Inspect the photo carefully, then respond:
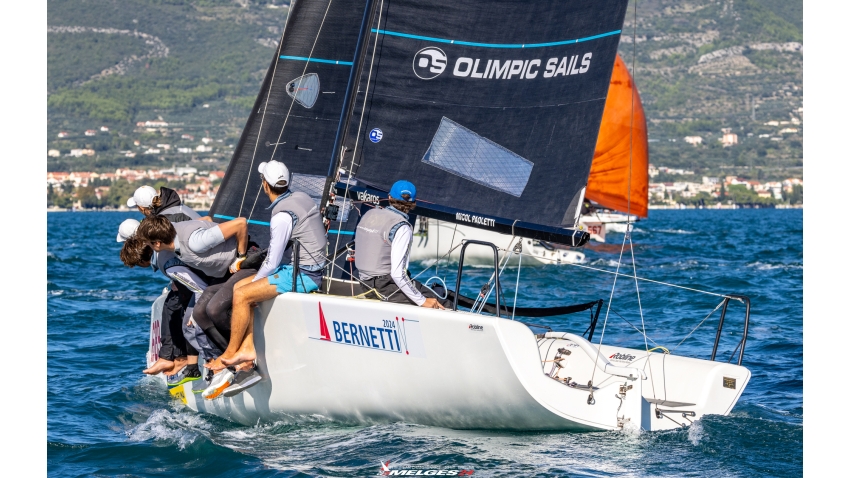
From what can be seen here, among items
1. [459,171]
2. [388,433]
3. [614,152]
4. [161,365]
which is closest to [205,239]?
[161,365]

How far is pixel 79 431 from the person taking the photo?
23.4 ft

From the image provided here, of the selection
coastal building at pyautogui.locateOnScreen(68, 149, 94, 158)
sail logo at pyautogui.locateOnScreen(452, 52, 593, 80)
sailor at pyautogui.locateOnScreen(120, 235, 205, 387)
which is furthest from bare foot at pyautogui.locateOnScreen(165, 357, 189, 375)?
coastal building at pyautogui.locateOnScreen(68, 149, 94, 158)

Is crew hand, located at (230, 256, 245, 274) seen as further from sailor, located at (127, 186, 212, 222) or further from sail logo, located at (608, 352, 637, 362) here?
sail logo, located at (608, 352, 637, 362)

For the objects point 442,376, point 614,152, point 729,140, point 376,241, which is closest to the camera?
point 442,376

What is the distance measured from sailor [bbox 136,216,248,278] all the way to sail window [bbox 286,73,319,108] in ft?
9.68

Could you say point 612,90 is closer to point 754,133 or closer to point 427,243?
point 427,243

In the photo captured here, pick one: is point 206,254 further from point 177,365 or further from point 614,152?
point 614,152

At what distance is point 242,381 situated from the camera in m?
6.62

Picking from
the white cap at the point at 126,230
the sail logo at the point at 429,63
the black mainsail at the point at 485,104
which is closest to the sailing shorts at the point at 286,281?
the black mainsail at the point at 485,104

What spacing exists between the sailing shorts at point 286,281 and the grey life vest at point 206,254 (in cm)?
43

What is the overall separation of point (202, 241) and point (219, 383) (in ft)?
2.80

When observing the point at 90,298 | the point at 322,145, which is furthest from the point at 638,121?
the point at 322,145

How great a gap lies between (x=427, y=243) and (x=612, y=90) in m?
7.02

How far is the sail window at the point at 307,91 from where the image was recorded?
9648 millimetres
